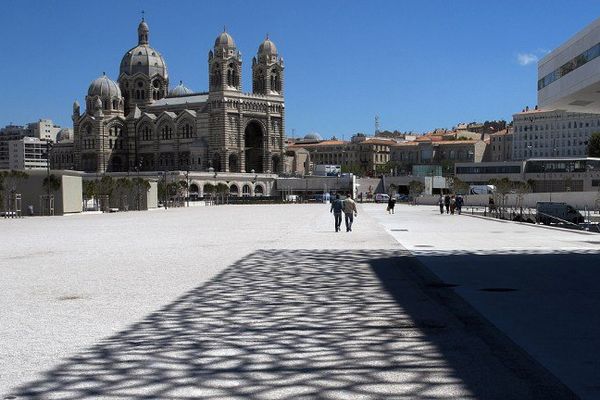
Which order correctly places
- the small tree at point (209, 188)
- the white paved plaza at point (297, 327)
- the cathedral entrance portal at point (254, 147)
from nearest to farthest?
the white paved plaza at point (297, 327) < the small tree at point (209, 188) < the cathedral entrance portal at point (254, 147)

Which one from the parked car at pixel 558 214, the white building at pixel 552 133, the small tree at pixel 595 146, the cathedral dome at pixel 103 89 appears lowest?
the parked car at pixel 558 214

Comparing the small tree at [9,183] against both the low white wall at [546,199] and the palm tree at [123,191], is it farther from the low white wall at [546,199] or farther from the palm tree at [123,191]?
the low white wall at [546,199]

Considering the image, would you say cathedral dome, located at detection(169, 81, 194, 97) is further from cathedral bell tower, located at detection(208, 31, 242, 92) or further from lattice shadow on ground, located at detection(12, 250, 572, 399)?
lattice shadow on ground, located at detection(12, 250, 572, 399)

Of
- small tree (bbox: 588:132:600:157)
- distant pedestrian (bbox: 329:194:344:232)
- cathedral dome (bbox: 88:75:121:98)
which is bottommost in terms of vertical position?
distant pedestrian (bbox: 329:194:344:232)

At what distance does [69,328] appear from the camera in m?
7.91

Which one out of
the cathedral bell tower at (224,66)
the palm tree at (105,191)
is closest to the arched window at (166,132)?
the cathedral bell tower at (224,66)

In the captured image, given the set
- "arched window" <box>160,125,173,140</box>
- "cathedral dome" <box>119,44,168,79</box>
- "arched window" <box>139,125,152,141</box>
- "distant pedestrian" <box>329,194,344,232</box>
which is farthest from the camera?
"cathedral dome" <box>119,44,168,79</box>

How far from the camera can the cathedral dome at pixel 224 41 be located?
4899 inches

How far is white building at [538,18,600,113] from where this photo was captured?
932 inches

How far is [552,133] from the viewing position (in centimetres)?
14038

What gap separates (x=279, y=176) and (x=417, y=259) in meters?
112

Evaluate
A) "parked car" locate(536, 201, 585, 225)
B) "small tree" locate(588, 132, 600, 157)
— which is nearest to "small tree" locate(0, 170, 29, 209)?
"parked car" locate(536, 201, 585, 225)

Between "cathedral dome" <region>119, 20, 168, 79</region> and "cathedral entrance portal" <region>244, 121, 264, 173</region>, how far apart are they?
2342 cm

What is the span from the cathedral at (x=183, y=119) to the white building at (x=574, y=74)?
3760 inches
